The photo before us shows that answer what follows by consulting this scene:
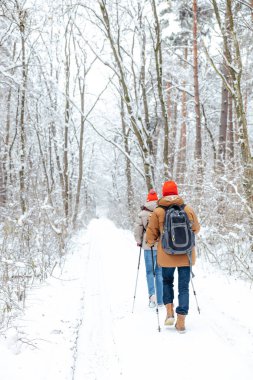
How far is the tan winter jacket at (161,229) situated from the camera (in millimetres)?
5066

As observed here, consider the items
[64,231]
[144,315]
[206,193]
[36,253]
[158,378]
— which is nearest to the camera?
[158,378]

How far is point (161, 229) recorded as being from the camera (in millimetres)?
5250

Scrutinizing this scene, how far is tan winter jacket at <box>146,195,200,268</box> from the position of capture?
5066 millimetres

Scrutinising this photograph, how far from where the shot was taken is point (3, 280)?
6.22m

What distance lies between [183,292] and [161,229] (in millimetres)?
931

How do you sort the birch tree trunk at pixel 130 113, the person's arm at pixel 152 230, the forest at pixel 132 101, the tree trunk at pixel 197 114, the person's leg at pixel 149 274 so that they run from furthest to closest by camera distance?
the tree trunk at pixel 197 114, the birch tree trunk at pixel 130 113, the forest at pixel 132 101, the person's leg at pixel 149 274, the person's arm at pixel 152 230

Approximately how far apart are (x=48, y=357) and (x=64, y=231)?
9974mm

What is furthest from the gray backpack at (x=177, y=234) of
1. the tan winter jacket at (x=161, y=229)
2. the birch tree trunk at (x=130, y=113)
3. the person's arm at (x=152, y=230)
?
the birch tree trunk at (x=130, y=113)

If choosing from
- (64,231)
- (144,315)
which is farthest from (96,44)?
(144,315)

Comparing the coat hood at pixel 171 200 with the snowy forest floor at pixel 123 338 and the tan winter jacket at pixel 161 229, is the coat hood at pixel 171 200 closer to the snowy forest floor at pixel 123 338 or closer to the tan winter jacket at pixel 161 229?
the tan winter jacket at pixel 161 229

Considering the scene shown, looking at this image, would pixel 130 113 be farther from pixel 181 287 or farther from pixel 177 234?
pixel 181 287

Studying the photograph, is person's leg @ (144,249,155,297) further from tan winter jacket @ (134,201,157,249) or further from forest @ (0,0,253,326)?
forest @ (0,0,253,326)

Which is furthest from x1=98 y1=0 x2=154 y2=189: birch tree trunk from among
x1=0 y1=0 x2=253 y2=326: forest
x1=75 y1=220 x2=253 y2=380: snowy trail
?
x1=75 y1=220 x2=253 y2=380: snowy trail

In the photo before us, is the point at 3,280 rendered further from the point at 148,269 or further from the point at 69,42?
the point at 69,42
